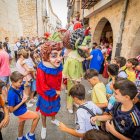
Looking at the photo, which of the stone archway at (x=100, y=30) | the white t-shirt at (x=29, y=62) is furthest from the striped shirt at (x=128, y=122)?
the stone archway at (x=100, y=30)

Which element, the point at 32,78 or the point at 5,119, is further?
the point at 32,78

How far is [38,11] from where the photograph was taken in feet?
59.2

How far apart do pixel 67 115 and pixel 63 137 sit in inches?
30.2

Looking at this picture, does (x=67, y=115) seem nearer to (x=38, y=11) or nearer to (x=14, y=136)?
(x=14, y=136)

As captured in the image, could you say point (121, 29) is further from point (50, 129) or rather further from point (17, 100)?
point (17, 100)

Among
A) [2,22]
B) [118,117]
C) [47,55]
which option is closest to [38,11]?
[2,22]

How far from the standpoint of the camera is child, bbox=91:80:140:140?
4.74 ft

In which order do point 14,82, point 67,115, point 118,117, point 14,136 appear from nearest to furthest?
point 118,117
point 14,82
point 14,136
point 67,115

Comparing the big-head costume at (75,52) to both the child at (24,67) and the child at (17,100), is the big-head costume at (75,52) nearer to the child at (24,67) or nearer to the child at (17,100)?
the child at (24,67)

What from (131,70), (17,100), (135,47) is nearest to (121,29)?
(135,47)

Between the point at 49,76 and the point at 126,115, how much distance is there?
143 cm

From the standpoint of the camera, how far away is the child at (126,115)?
4.74ft

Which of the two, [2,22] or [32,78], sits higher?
[2,22]

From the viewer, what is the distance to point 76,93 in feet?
6.12
